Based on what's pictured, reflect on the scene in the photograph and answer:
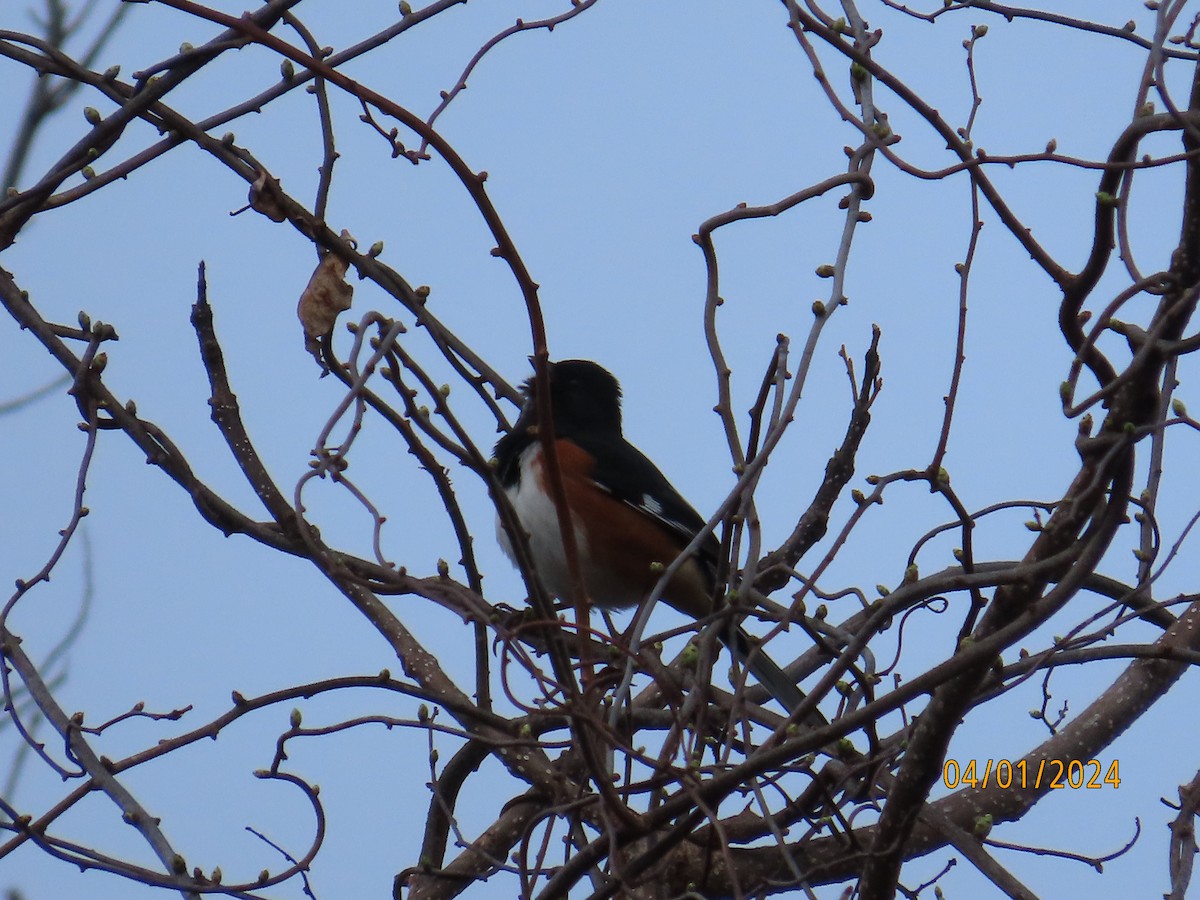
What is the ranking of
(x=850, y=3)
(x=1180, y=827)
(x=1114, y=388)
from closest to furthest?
(x=1114, y=388) < (x=1180, y=827) < (x=850, y=3)

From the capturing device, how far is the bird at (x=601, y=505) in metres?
4.12

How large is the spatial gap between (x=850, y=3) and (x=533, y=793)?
Answer: 5.16 feet

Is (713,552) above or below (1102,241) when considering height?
above

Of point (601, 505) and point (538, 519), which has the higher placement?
point (601, 505)

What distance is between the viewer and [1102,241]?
1804mm

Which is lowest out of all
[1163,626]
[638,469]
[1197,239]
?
[1197,239]

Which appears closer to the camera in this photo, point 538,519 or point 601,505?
point 538,519

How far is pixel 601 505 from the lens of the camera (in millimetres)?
4477

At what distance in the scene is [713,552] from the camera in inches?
173

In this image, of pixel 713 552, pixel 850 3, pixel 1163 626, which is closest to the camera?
pixel 850 3

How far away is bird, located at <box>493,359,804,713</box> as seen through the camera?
412 centimetres

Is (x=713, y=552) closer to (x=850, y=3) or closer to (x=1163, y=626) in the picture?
(x=1163, y=626)

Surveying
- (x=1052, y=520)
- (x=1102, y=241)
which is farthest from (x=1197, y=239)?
(x=1052, y=520)

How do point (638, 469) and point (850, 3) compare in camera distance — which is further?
point (638, 469)
